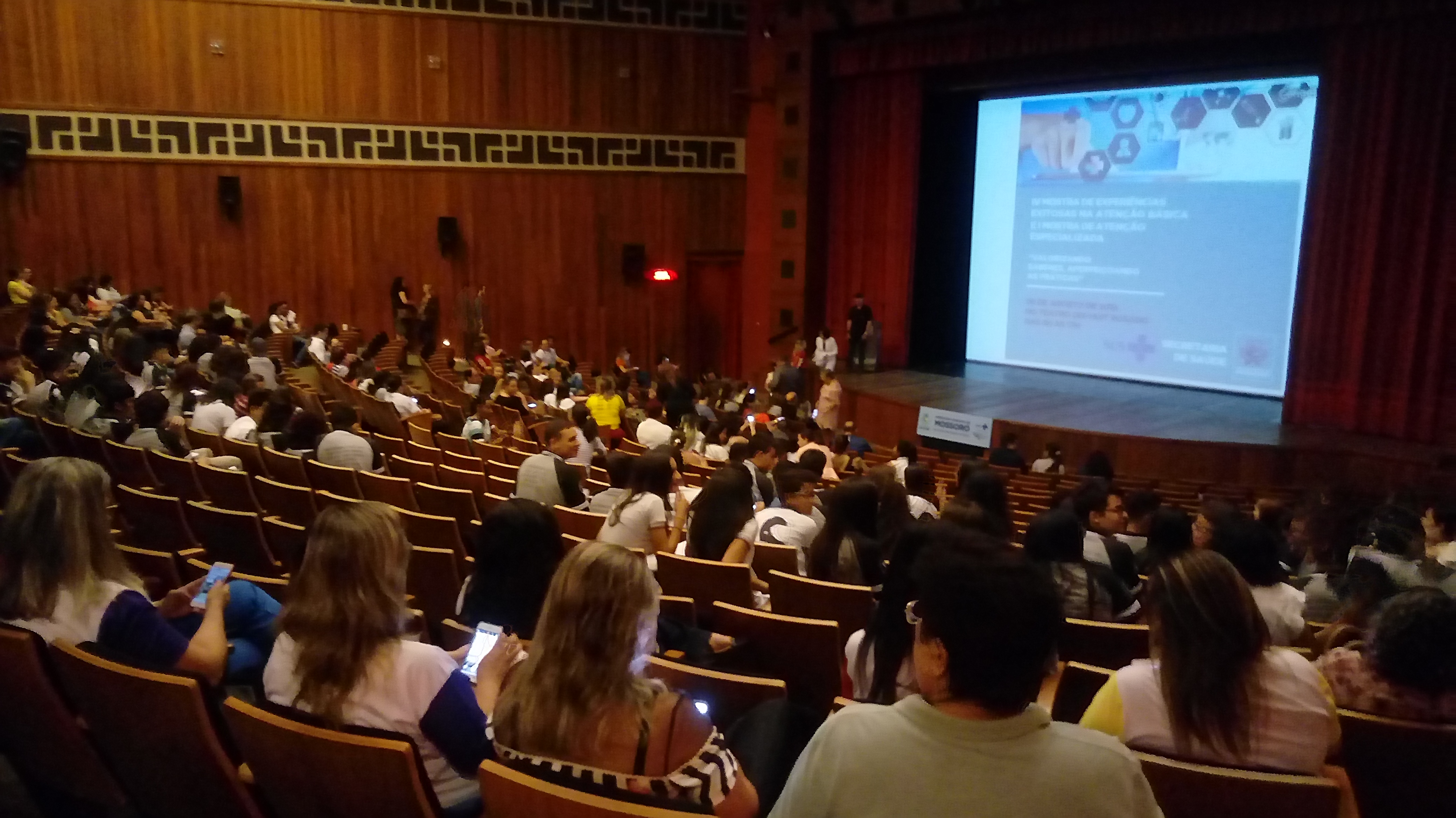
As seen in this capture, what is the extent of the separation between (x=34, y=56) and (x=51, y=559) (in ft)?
42.5

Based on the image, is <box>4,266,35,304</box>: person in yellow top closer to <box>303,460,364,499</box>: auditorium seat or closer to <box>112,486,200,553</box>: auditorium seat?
<box>303,460,364,499</box>: auditorium seat

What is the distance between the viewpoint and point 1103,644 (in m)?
3.21

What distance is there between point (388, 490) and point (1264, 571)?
3906mm

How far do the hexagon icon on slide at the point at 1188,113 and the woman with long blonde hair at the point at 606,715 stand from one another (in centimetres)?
1107

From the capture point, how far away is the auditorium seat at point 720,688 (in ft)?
8.32

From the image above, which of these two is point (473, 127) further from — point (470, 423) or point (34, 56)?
point (470, 423)

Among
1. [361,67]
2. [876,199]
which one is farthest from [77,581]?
[361,67]

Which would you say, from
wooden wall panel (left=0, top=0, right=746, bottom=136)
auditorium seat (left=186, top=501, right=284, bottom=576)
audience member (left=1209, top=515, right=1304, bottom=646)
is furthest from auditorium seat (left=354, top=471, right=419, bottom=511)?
wooden wall panel (left=0, top=0, right=746, bottom=136)

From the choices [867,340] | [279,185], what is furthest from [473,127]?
[867,340]

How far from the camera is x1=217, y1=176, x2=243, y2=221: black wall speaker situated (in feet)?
45.0

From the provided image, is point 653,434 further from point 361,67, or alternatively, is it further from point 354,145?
point 361,67

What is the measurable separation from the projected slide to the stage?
1.09ft

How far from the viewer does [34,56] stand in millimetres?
12562

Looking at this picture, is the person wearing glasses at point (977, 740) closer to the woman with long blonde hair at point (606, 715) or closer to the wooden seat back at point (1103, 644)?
the woman with long blonde hair at point (606, 715)
